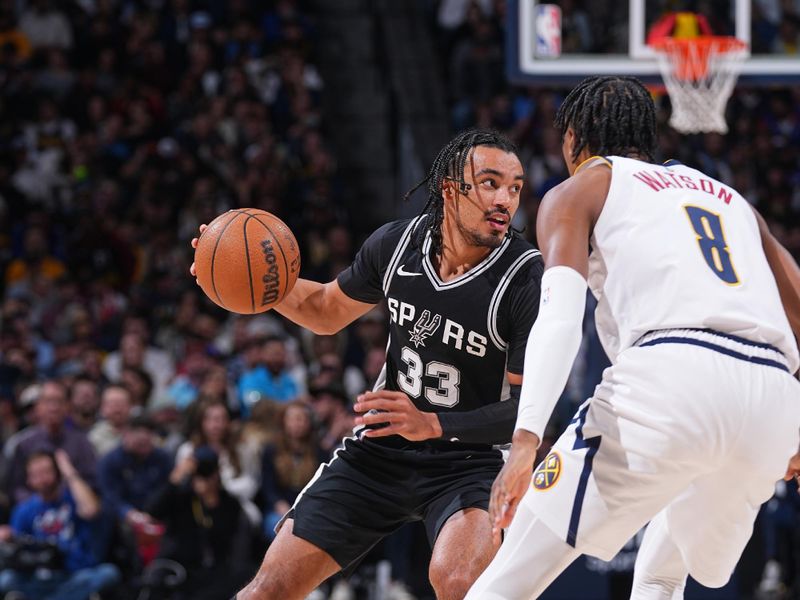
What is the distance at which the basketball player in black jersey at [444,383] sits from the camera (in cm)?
444

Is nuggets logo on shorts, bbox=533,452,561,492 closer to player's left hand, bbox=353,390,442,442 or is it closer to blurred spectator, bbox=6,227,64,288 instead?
player's left hand, bbox=353,390,442,442

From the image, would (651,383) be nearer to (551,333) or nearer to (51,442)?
(551,333)

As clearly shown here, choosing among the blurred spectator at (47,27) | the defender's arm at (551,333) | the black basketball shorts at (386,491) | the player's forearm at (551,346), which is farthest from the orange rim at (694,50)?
the blurred spectator at (47,27)

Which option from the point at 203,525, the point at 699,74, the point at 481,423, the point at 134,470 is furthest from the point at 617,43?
the point at 481,423

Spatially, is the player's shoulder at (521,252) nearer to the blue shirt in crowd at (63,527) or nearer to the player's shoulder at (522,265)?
the player's shoulder at (522,265)

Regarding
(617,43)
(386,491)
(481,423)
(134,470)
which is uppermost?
(617,43)

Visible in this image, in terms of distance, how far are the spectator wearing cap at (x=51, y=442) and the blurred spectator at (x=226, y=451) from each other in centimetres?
66

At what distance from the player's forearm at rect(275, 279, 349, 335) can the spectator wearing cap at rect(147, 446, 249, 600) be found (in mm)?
3842

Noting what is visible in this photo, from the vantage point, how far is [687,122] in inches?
331

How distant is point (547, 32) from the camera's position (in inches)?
347

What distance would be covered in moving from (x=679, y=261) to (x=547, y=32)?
552 cm

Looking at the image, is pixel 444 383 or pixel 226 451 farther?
pixel 226 451

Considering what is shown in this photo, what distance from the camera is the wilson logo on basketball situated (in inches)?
186

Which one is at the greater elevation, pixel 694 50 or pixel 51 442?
pixel 694 50
